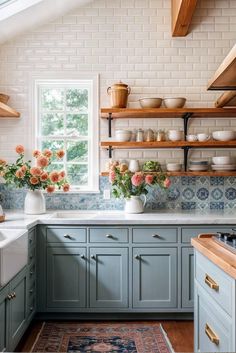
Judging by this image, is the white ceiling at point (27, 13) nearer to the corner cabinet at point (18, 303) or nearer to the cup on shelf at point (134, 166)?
the cup on shelf at point (134, 166)

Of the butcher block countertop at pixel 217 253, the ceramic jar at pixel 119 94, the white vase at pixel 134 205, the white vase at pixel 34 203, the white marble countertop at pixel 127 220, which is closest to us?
the butcher block countertop at pixel 217 253

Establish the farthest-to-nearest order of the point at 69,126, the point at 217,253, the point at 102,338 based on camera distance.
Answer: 1. the point at 69,126
2. the point at 102,338
3. the point at 217,253

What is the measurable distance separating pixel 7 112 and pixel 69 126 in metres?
0.74

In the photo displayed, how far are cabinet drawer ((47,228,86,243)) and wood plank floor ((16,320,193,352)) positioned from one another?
0.78 m

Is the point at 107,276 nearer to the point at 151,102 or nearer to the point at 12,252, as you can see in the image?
the point at 12,252

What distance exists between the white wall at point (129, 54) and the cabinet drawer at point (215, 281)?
209cm

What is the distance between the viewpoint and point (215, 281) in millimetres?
1861

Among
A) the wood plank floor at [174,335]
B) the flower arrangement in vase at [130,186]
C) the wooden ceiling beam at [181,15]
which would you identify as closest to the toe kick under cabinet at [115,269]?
the wood plank floor at [174,335]

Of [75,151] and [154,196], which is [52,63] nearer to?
[75,151]

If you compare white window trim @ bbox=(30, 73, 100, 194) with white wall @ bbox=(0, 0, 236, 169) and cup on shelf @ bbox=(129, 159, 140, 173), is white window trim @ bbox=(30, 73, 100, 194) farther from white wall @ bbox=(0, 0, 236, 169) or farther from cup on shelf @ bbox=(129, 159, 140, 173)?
cup on shelf @ bbox=(129, 159, 140, 173)

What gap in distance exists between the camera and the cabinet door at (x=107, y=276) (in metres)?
3.38

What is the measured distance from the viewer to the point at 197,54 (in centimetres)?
412

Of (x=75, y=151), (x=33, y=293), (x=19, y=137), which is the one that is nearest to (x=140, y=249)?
(x=33, y=293)

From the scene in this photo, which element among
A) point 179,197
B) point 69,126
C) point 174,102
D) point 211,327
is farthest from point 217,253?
point 69,126
